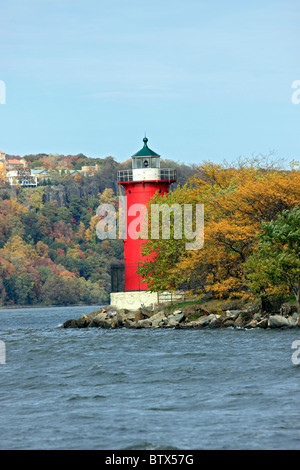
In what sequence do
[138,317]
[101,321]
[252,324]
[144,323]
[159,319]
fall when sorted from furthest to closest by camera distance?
[101,321] → [138,317] → [144,323] → [159,319] → [252,324]

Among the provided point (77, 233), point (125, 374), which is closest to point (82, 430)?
point (125, 374)

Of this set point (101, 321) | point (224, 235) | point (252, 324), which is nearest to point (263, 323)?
point (252, 324)

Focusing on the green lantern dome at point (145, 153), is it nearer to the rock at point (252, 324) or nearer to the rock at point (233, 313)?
the rock at point (233, 313)

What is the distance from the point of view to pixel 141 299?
5338 cm

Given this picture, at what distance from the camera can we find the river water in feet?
59.2

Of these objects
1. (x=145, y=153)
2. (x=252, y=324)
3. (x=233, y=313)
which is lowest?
(x=252, y=324)

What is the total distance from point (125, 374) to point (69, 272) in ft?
483

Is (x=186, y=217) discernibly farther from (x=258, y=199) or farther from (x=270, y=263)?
(x=270, y=263)

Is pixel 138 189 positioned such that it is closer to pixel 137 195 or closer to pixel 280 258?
pixel 137 195

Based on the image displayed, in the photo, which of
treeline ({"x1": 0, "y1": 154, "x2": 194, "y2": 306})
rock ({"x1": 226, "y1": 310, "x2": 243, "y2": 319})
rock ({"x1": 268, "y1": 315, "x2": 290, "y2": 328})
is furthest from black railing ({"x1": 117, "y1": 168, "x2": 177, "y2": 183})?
treeline ({"x1": 0, "y1": 154, "x2": 194, "y2": 306})

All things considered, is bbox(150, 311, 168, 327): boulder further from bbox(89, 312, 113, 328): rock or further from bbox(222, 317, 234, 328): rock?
bbox(222, 317, 234, 328): rock

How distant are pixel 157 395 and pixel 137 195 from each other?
1236 inches

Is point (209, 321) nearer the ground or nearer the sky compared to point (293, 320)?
nearer the ground

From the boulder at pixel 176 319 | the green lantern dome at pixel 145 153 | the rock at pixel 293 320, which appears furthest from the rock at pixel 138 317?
the rock at pixel 293 320
